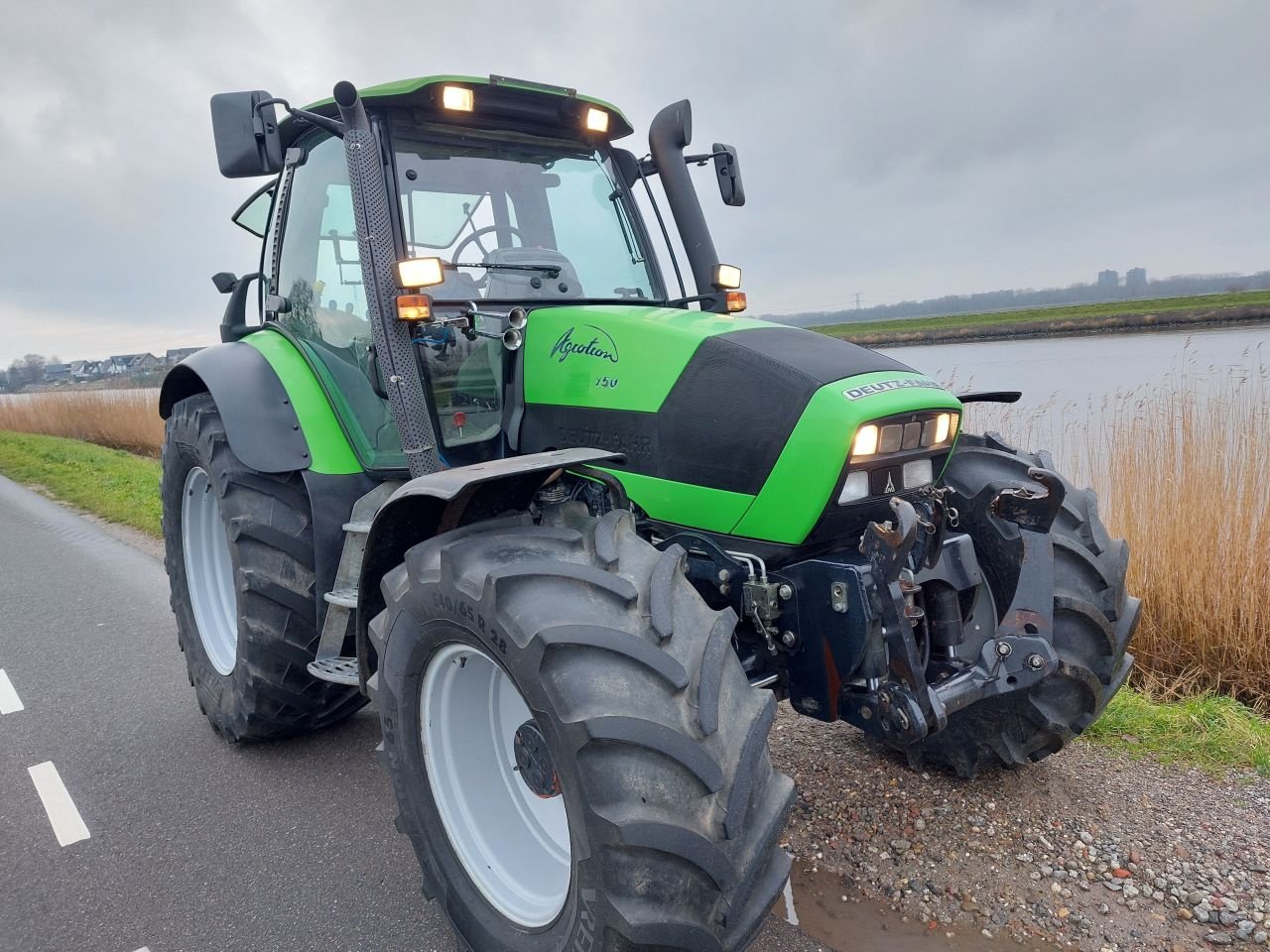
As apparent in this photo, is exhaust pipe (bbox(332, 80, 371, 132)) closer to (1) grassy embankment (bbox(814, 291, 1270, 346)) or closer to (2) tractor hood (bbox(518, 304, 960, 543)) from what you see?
(2) tractor hood (bbox(518, 304, 960, 543))

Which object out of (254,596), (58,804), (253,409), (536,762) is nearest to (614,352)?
(536,762)

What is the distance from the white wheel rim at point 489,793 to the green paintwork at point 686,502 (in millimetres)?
627

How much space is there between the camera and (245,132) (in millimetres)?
2773

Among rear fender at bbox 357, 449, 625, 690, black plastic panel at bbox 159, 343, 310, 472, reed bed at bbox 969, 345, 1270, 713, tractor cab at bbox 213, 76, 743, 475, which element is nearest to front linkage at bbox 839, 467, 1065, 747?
rear fender at bbox 357, 449, 625, 690

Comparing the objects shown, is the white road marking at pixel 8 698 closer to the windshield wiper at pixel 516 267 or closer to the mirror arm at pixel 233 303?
the mirror arm at pixel 233 303

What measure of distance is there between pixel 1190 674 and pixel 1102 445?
1385 millimetres

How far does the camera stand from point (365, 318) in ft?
10.3

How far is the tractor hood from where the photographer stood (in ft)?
7.27

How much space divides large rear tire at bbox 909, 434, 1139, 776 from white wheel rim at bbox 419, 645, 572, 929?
4.07 ft

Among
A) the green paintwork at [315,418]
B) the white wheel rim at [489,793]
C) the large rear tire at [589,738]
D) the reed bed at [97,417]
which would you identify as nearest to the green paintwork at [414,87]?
the green paintwork at [315,418]

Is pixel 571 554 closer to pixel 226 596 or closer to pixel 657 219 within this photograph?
pixel 657 219

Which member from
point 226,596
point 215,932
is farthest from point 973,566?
point 226,596

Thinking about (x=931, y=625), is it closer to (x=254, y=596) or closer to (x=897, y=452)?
(x=897, y=452)

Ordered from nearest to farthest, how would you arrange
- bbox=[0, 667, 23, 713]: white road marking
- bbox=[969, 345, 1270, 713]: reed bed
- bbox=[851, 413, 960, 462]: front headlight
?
1. bbox=[851, 413, 960, 462]: front headlight
2. bbox=[0, 667, 23, 713]: white road marking
3. bbox=[969, 345, 1270, 713]: reed bed
